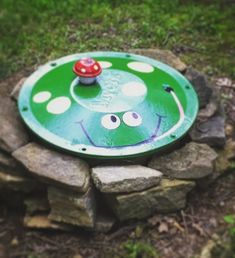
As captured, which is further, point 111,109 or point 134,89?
point 134,89

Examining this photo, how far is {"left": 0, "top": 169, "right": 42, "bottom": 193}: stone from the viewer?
124 inches

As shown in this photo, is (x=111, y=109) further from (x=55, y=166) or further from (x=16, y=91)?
(x=16, y=91)

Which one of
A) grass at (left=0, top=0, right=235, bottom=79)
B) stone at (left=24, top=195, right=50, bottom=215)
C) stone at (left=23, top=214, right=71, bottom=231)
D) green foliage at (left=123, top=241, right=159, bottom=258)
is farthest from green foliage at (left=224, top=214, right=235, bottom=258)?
grass at (left=0, top=0, right=235, bottom=79)

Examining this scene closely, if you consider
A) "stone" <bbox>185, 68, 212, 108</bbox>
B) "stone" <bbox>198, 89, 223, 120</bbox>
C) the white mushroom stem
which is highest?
the white mushroom stem

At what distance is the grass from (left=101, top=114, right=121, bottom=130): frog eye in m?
1.30

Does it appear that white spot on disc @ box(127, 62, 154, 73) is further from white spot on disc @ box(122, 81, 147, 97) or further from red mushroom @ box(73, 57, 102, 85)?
red mushroom @ box(73, 57, 102, 85)

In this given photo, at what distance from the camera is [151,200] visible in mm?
3092

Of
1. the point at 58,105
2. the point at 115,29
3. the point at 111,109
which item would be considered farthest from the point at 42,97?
the point at 115,29

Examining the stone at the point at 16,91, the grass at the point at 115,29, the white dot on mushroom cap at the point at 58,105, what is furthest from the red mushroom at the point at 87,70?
the grass at the point at 115,29

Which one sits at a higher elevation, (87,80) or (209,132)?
(87,80)

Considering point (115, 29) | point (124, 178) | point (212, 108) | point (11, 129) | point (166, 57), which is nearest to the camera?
point (124, 178)

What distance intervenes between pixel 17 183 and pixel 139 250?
2.65 ft

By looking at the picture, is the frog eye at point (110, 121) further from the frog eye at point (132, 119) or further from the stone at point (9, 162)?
the stone at point (9, 162)

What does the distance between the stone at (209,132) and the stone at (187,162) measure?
0.10m
